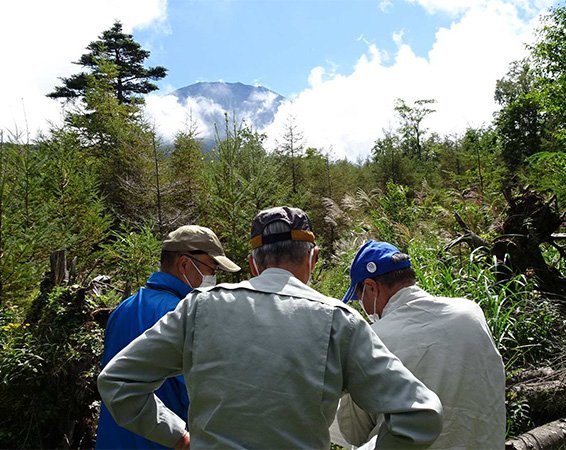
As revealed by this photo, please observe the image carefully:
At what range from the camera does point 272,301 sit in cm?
135

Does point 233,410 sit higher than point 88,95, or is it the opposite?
point 88,95

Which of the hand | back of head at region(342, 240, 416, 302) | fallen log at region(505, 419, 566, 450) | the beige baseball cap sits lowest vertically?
fallen log at region(505, 419, 566, 450)

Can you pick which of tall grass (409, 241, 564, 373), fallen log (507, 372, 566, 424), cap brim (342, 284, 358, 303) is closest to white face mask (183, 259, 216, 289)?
cap brim (342, 284, 358, 303)

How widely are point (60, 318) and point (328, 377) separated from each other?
4.40 meters

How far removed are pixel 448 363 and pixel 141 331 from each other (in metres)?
1.28

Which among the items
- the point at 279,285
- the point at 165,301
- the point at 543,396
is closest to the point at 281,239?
the point at 279,285

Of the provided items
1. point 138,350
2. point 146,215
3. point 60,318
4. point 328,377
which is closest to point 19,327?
point 60,318

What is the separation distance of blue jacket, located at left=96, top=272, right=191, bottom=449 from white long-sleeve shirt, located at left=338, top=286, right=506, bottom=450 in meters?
0.74

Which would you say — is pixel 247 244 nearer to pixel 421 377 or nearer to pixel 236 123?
pixel 236 123

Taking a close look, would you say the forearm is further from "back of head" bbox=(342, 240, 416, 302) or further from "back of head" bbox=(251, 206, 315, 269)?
"back of head" bbox=(342, 240, 416, 302)

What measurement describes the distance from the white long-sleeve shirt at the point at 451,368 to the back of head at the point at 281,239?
0.63 meters

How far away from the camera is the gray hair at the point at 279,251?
1.53 m

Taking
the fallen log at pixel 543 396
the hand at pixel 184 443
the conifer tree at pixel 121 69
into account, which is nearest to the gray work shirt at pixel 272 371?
the hand at pixel 184 443

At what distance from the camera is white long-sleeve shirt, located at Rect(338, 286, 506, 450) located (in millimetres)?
1862
